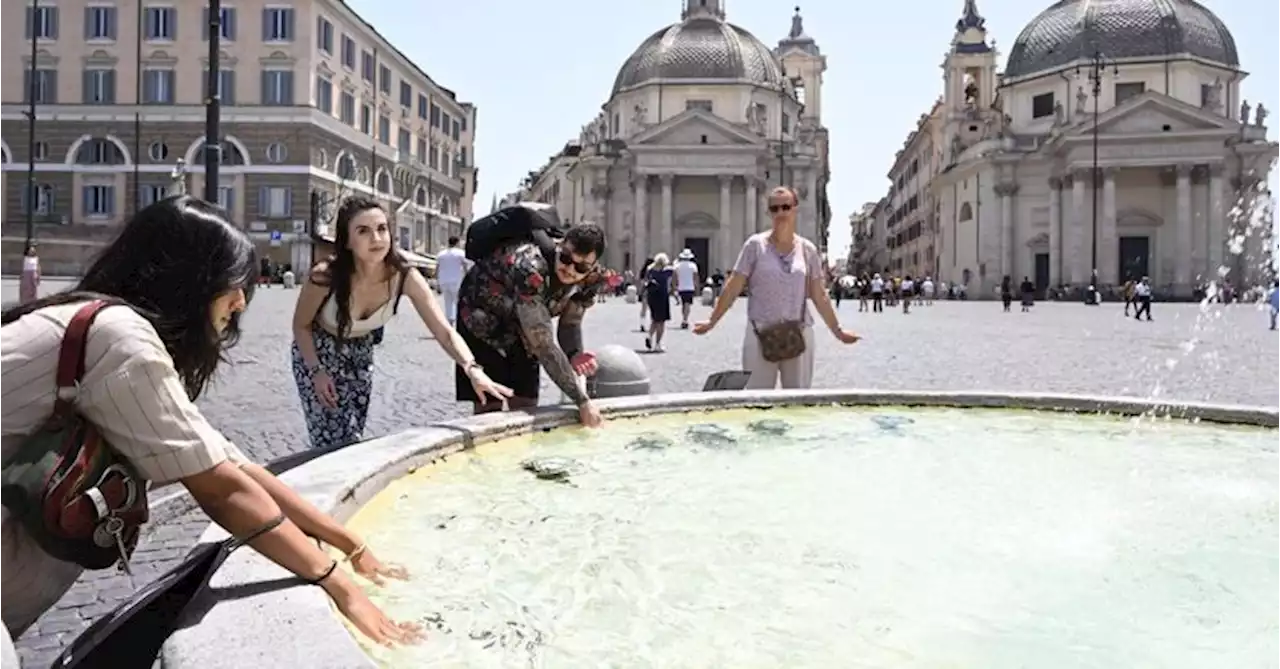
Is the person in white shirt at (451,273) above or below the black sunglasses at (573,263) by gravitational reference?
above

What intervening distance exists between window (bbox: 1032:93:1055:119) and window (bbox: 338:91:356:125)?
3807 centimetres

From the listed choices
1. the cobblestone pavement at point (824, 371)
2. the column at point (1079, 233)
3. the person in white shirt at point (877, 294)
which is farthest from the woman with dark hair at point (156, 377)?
the column at point (1079, 233)

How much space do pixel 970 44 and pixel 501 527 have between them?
249 feet

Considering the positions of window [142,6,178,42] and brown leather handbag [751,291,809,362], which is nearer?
brown leather handbag [751,291,809,362]

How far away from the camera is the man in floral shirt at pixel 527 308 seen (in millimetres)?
4969

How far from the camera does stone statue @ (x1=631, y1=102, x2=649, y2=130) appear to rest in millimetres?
64000

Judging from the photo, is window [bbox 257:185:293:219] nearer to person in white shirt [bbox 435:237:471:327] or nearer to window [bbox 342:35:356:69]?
window [bbox 342:35:356:69]

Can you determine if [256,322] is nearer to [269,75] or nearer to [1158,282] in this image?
[269,75]

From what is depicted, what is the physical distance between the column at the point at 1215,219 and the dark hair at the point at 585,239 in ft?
187

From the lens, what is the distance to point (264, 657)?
6.77 feet

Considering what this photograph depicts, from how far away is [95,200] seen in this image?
4962 cm

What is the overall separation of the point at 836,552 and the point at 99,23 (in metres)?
54.5

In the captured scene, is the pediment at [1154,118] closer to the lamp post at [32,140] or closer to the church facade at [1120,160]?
A: the church facade at [1120,160]

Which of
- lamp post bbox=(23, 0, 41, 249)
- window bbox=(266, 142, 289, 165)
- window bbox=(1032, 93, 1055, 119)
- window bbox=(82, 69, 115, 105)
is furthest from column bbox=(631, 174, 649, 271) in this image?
lamp post bbox=(23, 0, 41, 249)
